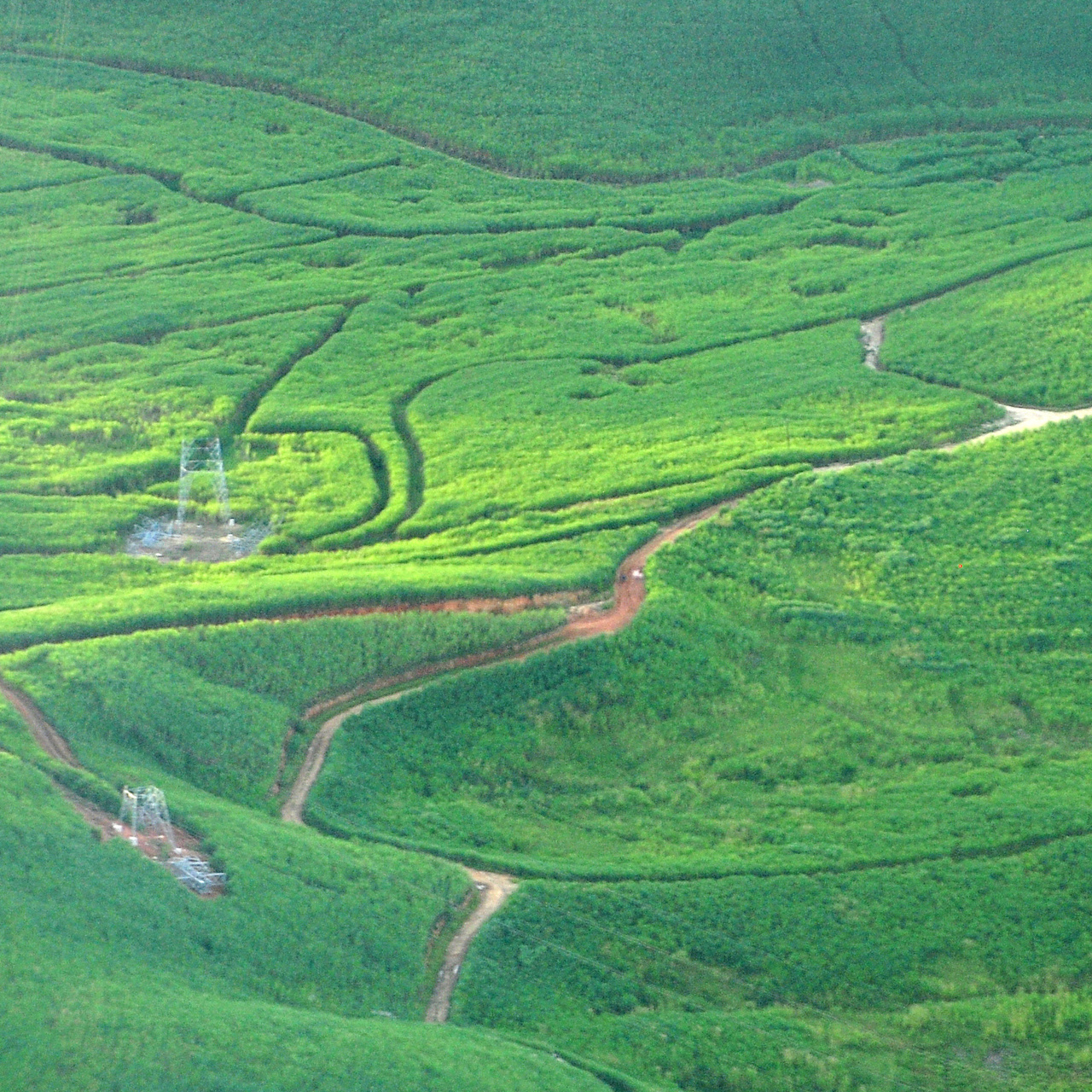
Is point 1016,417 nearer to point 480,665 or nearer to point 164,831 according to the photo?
point 480,665

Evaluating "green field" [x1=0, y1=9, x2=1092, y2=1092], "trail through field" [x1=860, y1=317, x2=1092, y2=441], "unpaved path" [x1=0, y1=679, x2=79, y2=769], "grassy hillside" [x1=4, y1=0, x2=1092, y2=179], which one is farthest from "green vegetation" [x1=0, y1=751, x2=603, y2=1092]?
"grassy hillside" [x1=4, y1=0, x2=1092, y2=179]

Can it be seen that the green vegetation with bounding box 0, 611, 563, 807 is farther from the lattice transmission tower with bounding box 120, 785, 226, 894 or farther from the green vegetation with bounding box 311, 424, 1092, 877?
the lattice transmission tower with bounding box 120, 785, 226, 894

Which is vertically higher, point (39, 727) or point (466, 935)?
point (39, 727)

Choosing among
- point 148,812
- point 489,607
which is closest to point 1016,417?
point 489,607

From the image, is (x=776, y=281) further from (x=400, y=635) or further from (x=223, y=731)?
(x=223, y=731)

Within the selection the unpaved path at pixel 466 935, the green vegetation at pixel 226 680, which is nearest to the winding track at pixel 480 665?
the unpaved path at pixel 466 935

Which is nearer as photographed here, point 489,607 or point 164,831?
point 164,831

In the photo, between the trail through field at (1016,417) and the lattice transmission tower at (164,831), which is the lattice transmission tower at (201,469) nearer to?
the lattice transmission tower at (164,831)
